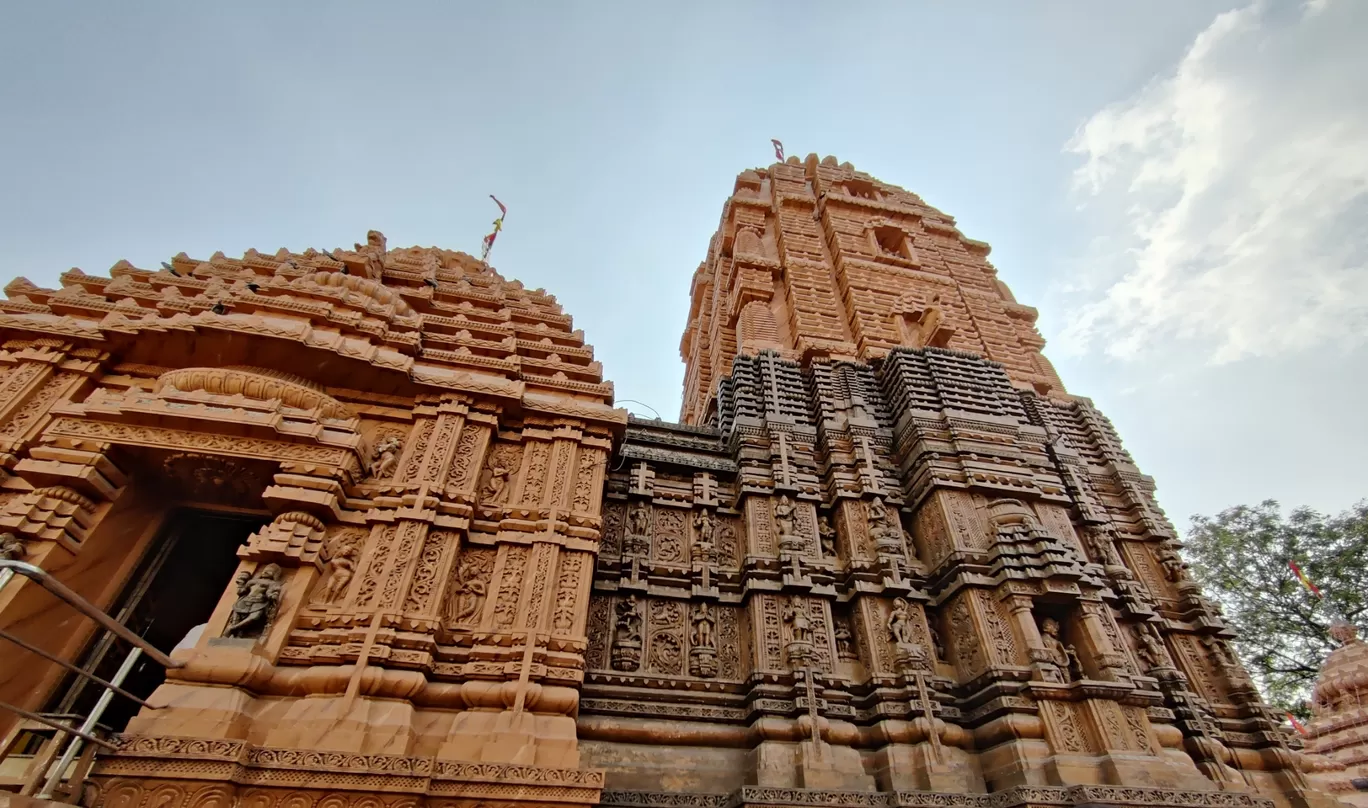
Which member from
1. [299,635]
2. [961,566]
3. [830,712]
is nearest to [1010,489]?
[961,566]

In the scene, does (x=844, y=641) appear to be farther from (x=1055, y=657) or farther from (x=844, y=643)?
(x=1055, y=657)

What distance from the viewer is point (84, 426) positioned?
6.68 m

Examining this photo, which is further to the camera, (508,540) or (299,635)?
(508,540)

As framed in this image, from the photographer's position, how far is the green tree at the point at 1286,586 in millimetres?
16938

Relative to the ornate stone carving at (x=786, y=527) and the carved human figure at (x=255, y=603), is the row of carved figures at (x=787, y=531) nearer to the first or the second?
the ornate stone carving at (x=786, y=527)

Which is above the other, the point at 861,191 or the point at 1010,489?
the point at 861,191

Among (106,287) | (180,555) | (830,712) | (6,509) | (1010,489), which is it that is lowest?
(830,712)

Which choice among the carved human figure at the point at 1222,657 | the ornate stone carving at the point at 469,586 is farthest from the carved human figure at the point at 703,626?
the carved human figure at the point at 1222,657

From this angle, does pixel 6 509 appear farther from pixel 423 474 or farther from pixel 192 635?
pixel 423 474

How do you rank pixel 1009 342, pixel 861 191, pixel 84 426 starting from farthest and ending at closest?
pixel 861 191 < pixel 1009 342 < pixel 84 426

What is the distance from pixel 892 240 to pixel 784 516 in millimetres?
11687

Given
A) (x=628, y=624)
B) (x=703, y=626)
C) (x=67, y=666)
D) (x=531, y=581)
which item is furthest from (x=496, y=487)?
(x=67, y=666)

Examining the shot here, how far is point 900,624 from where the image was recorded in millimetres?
7805

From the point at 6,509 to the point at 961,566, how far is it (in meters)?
10.3
